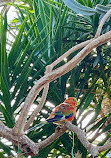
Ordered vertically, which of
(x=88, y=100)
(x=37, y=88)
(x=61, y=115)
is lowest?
(x=88, y=100)

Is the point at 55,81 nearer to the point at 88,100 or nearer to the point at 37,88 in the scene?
the point at 88,100

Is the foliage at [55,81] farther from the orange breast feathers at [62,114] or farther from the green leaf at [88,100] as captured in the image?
the orange breast feathers at [62,114]

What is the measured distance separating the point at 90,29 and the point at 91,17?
0.15 feet

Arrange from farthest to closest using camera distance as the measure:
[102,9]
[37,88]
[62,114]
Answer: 1. [102,9]
2. [62,114]
3. [37,88]

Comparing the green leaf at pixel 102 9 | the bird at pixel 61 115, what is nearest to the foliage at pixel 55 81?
the green leaf at pixel 102 9

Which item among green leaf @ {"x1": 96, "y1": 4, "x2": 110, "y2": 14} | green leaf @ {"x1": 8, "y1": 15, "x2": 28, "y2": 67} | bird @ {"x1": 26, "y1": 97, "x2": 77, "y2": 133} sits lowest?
bird @ {"x1": 26, "y1": 97, "x2": 77, "y2": 133}

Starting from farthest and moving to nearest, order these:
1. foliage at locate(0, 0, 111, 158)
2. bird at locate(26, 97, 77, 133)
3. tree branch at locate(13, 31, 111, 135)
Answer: foliage at locate(0, 0, 111, 158)
bird at locate(26, 97, 77, 133)
tree branch at locate(13, 31, 111, 135)

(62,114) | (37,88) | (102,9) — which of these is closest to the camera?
(37,88)

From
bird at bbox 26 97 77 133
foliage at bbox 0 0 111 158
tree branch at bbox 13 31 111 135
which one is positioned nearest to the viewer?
tree branch at bbox 13 31 111 135

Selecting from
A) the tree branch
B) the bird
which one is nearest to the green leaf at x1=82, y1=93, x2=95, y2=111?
the bird

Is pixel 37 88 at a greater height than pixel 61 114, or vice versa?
pixel 37 88

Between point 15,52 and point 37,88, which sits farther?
point 15,52

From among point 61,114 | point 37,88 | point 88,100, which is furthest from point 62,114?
point 88,100

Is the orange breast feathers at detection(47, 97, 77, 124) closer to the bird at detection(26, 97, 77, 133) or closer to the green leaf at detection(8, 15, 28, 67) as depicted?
the bird at detection(26, 97, 77, 133)
